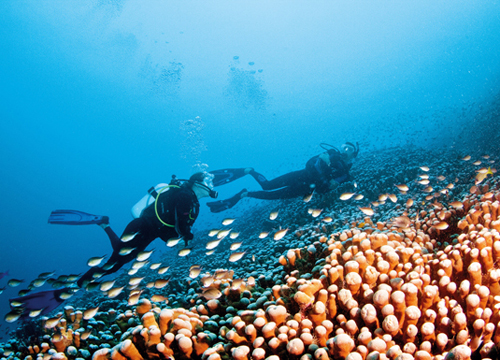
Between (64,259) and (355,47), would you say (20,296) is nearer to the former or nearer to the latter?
(64,259)

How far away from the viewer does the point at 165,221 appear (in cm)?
684

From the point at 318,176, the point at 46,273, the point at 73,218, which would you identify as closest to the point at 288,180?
the point at 318,176

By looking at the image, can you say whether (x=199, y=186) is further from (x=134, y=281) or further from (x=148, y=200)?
(x=134, y=281)

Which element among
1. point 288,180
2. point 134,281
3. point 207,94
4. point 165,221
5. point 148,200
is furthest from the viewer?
point 207,94

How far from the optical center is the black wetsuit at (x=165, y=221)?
648 cm

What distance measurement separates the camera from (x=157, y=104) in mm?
97062

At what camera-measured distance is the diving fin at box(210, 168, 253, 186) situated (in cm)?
1333

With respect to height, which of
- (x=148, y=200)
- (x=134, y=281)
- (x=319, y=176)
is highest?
(x=148, y=200)

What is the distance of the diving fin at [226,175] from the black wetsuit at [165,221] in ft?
19.8

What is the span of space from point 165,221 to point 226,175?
724 cm

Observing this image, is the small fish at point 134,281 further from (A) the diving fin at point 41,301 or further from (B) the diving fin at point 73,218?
(B) the diving fin at point 73,218

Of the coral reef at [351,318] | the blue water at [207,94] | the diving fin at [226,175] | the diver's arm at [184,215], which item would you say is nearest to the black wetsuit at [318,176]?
the diving fin at [226,175]

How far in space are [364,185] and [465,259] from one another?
7723 mm

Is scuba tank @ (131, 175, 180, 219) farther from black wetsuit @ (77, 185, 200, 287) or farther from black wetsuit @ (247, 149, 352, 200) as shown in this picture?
→ black wetsuit @ (247, 149, 352, 200)
